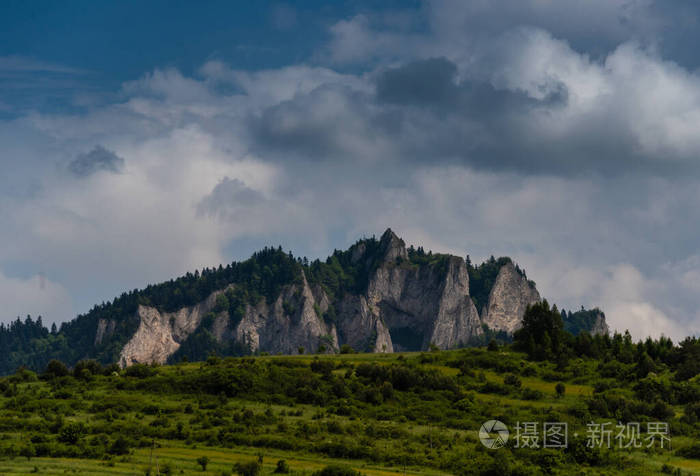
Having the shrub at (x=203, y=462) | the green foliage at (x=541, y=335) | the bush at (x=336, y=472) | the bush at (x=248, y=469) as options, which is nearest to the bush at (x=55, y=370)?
the shrub at (x=203, y=462)

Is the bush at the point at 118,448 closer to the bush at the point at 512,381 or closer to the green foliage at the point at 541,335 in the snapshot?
the bush at the point at 512,381

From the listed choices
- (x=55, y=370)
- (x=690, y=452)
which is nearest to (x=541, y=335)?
(x=690, y=452)

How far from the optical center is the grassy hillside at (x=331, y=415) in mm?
89312

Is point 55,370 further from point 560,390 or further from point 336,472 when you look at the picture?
point 560,390

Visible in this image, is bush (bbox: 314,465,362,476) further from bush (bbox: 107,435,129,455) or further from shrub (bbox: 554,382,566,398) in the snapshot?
shrub (bbox: 554,382,566,398)

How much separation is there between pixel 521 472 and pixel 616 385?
55902 millimetres

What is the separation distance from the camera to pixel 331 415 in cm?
11812

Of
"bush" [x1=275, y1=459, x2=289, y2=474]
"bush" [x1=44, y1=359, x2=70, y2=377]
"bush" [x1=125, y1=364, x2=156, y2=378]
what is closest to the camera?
"bush" [x1=275, y1=459, x2=289, y2=474]

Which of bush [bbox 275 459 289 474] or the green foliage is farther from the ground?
the green foliage

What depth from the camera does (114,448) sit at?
294 ft

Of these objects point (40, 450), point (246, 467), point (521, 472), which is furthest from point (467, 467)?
point (40, 450)

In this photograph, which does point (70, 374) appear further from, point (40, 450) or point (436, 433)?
point (436, 433)

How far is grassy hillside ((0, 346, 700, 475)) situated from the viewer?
89.3m

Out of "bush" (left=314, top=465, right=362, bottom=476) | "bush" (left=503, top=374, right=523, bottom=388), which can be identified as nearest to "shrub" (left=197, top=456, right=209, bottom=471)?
"bush" (left=314, top=465, right=362, bottom=476)
